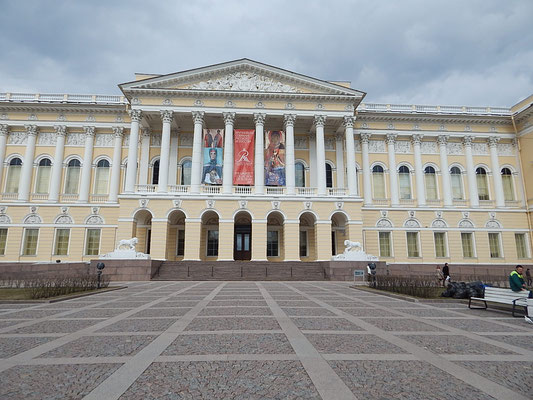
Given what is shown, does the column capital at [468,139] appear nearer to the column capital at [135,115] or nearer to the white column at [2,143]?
the column capital at [135,115]

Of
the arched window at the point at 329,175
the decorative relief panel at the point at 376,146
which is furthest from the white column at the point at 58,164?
the decorative relief panel at the point at 376,146

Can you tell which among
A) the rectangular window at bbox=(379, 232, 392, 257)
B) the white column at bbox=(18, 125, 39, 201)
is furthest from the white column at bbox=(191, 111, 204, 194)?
the rectangular window at bbox=(379, 232, 392, 257)

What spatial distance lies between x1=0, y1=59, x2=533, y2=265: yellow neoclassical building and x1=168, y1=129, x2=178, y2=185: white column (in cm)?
10

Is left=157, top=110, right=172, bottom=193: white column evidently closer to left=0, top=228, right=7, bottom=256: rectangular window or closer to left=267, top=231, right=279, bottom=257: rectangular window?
left=267, top=231, right=279, bottom=257: rectangular window

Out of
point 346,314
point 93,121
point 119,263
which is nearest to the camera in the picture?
point 346,314

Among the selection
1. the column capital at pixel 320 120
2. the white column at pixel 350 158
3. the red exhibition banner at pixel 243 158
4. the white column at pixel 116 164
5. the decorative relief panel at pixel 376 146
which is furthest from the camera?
the decorative relief panel at pixel 376 146

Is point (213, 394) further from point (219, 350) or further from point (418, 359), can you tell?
point (418, 359)

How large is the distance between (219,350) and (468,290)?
9364 mm

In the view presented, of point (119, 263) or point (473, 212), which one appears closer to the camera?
point (119, 263)

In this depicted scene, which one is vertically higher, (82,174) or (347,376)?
(82,174)

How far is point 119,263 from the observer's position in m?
21.5

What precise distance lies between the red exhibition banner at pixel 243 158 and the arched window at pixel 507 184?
24.5 meters

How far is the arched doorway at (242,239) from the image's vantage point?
29219mm

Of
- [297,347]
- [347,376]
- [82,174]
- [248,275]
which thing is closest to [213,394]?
[347,376]
